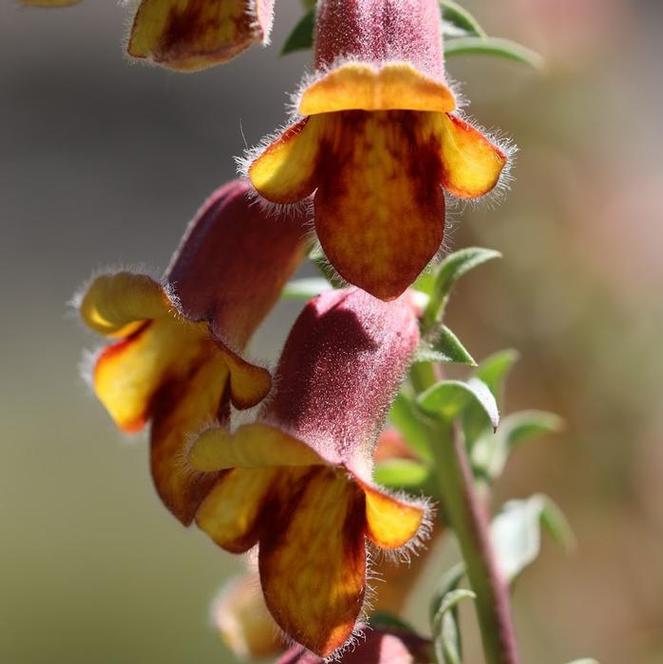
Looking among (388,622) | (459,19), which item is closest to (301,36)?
(459,19)

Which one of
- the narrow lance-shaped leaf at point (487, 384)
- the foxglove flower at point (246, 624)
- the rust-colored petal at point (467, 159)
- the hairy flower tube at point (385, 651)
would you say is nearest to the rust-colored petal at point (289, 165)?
the rust-colored petal at point (467, 159)

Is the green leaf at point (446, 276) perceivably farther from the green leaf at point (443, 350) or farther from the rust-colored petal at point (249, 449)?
the rust-colored petal at point (249, 449)

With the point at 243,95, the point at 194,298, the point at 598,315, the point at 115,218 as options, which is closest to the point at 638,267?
the point at 598,315

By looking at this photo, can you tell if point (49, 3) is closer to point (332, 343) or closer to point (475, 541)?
point (332, 343)

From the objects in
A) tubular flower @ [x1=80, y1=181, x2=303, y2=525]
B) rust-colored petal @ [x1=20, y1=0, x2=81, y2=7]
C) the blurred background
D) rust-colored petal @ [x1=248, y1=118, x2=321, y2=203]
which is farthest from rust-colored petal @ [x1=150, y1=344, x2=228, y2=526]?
rust-colored petal @ [x1=20, y1=0, x2=81, y2=7]

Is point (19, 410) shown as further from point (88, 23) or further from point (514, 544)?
point (514, 544)
